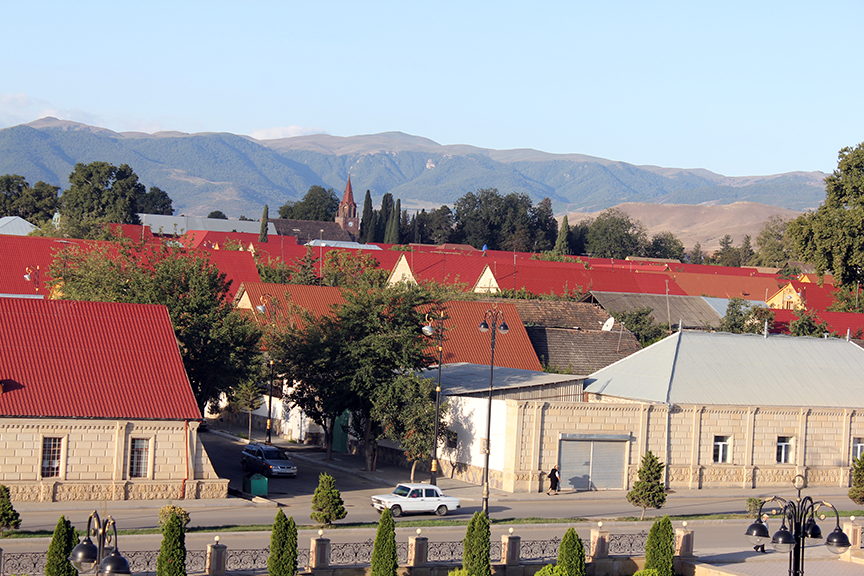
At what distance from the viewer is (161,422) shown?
105 feet

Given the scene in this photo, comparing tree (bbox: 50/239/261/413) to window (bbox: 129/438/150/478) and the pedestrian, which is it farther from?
the pedestrian

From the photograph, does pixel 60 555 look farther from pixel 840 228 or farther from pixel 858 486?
pixel 840 228

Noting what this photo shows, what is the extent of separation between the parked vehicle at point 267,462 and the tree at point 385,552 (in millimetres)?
16805

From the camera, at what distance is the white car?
32062 mm

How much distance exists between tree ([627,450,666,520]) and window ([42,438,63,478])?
61.4ft

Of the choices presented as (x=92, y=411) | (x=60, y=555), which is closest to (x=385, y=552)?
(x=60, y=555)

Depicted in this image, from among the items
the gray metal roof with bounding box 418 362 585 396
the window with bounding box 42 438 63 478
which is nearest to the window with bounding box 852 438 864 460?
the gray metal roof with bounding box 418 362 585 396

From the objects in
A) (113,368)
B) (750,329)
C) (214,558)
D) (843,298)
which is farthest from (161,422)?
(843,298)

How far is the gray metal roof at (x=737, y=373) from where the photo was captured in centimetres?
4247

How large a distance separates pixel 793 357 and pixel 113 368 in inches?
1241

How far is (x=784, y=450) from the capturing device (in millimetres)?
42406

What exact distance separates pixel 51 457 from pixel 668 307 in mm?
56177

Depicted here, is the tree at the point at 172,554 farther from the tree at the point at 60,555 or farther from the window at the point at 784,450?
the window at the point at 784,450

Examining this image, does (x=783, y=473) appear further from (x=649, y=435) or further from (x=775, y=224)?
(x=775, y=224)
